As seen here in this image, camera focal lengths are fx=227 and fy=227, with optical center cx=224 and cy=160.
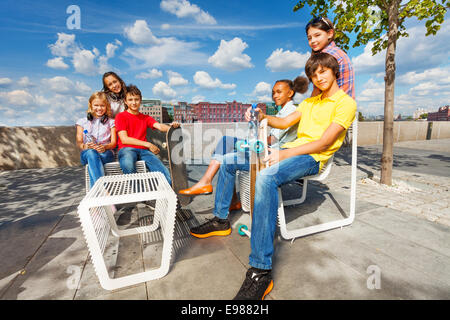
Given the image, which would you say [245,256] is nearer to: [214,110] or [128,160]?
[128,160]

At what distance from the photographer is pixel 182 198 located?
10.1 ft

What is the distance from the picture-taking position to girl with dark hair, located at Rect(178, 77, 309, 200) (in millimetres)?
2596

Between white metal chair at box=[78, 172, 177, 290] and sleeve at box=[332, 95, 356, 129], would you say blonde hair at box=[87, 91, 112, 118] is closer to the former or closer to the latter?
white metal chair at box=[78, 172, 177, 290]

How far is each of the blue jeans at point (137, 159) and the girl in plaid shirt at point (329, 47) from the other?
2.11 meters

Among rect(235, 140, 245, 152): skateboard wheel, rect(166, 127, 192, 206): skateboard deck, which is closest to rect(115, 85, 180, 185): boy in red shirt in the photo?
rect(166, 127, 192, 206): skateboard deck

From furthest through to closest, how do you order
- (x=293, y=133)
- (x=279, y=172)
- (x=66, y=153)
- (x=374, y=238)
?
1. (x=66, y=153)
2. (x=293, y=133)
3. (x=374, y=238)
4. (x=279, y=172)

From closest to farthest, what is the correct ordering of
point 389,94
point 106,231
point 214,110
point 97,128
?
1. point 106,231
2. point 97,128
3. point 389,94
4. point 214,110

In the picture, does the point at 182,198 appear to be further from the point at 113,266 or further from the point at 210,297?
the point at 210,297

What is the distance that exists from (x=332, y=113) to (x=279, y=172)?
82 cm

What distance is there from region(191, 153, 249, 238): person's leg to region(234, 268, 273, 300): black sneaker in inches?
32.6

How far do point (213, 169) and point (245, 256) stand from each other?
1009 millimetres

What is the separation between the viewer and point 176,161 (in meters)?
3.05

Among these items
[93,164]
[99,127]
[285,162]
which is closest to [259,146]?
[285,162]

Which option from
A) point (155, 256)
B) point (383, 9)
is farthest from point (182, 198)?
point (383, 9)
